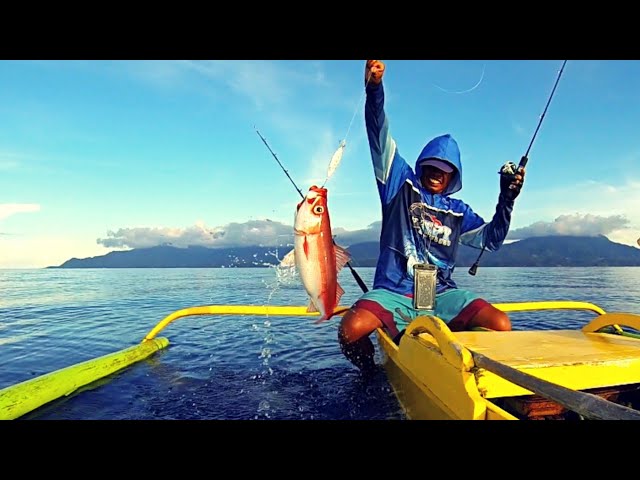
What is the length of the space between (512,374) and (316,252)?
1832 mm

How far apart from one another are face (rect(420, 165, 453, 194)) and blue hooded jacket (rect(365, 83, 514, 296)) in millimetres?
71

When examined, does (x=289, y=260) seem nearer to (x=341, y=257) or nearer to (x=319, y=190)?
(x=341, y=257)

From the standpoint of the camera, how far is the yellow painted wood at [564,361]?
2.73 metres

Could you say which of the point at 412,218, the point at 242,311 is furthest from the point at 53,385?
the point at 412,218

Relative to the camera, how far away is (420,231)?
5332 mm

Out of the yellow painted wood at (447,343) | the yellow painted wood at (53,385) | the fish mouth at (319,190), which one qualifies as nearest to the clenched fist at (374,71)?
the fish mouth at (319,190)

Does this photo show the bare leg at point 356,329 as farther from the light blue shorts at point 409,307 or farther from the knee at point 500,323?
the knee at point 500,323

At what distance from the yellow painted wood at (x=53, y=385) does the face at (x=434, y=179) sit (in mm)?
5731

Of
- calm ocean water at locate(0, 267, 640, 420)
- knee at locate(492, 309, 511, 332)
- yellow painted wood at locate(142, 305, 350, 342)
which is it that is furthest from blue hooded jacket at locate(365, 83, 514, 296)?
yellow painted wood at locate(142, 305, 350, 342)

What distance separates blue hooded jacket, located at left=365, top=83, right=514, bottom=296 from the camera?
5.24 meters

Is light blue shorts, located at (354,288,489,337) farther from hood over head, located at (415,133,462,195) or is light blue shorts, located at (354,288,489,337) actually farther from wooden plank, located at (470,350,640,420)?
wooden plank, located at (470,350,640,420)
